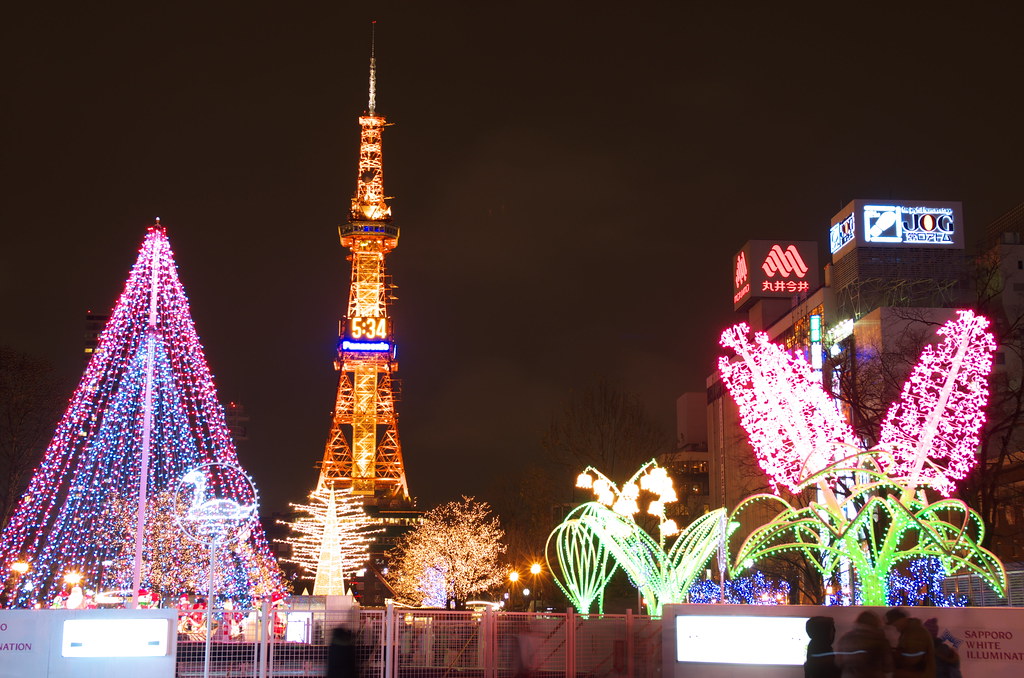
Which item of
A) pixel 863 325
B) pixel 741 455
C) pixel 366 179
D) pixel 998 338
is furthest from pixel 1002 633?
pixel 366 179

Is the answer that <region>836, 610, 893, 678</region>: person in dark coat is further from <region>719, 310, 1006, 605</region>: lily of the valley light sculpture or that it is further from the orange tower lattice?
the orange tower lattice

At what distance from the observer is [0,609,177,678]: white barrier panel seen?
15844 millimetres

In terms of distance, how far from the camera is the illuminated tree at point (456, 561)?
74375 mm

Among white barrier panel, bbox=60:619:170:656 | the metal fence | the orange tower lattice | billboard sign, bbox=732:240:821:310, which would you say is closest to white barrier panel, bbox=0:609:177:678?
white barrier panel, bbox=60:619:170:656

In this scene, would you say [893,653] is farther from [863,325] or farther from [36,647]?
[863,325]

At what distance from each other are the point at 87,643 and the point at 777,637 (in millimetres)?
9389

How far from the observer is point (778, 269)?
3452 inches

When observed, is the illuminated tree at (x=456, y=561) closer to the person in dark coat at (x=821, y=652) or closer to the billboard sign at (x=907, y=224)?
the billboard sign at (x=907, y=224)

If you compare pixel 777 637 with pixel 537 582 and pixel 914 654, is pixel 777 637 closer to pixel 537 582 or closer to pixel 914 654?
pixel 914 654

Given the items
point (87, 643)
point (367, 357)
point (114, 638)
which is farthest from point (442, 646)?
point (367, 357)

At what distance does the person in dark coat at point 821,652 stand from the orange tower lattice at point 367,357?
4389 inches

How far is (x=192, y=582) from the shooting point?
176 feet

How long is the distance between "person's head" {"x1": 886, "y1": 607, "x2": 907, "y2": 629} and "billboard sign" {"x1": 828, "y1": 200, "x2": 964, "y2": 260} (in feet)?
188

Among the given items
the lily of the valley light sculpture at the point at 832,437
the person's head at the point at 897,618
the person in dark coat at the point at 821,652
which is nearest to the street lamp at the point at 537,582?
the lily of the valley light sculpture at the point at 832,437
